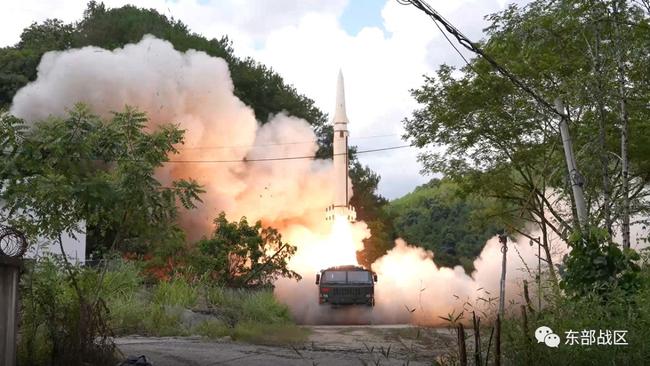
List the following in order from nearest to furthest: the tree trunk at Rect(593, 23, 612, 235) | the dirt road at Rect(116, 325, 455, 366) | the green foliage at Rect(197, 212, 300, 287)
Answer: the dirt road at Rect(116, 325, 455, 366), the tree trunk at Rect(593, 23, 612, 235), the green foliage at Rect(197, 212, 300, 287)

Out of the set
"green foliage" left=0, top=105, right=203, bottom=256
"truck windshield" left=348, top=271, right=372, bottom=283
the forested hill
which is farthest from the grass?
the forested hill

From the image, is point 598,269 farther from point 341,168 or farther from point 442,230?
point 442,230

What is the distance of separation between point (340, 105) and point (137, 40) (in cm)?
1453

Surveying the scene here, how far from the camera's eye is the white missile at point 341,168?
38.4 meters

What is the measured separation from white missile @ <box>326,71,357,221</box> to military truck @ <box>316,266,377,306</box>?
26.1 ft

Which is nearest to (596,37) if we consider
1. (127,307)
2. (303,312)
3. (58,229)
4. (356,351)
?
(356,351)

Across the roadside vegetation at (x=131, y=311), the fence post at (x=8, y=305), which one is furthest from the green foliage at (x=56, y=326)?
the fence post at (x=8, y=305)

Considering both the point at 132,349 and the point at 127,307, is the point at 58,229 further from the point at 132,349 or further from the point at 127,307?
the point at 127,307

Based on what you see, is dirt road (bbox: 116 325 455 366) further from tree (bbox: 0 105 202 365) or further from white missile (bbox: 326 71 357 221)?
white missile (bbox: 326 71 357 221)

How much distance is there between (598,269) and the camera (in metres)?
9.83

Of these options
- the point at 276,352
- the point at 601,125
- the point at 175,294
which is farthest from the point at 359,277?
the point at 601,125

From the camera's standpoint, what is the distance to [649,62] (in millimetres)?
11836

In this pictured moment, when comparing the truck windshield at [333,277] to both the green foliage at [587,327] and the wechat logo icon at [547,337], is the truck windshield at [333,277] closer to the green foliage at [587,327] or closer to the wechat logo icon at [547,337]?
the green foliage at [587,327]

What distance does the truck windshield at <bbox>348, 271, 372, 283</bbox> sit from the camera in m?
30.5
